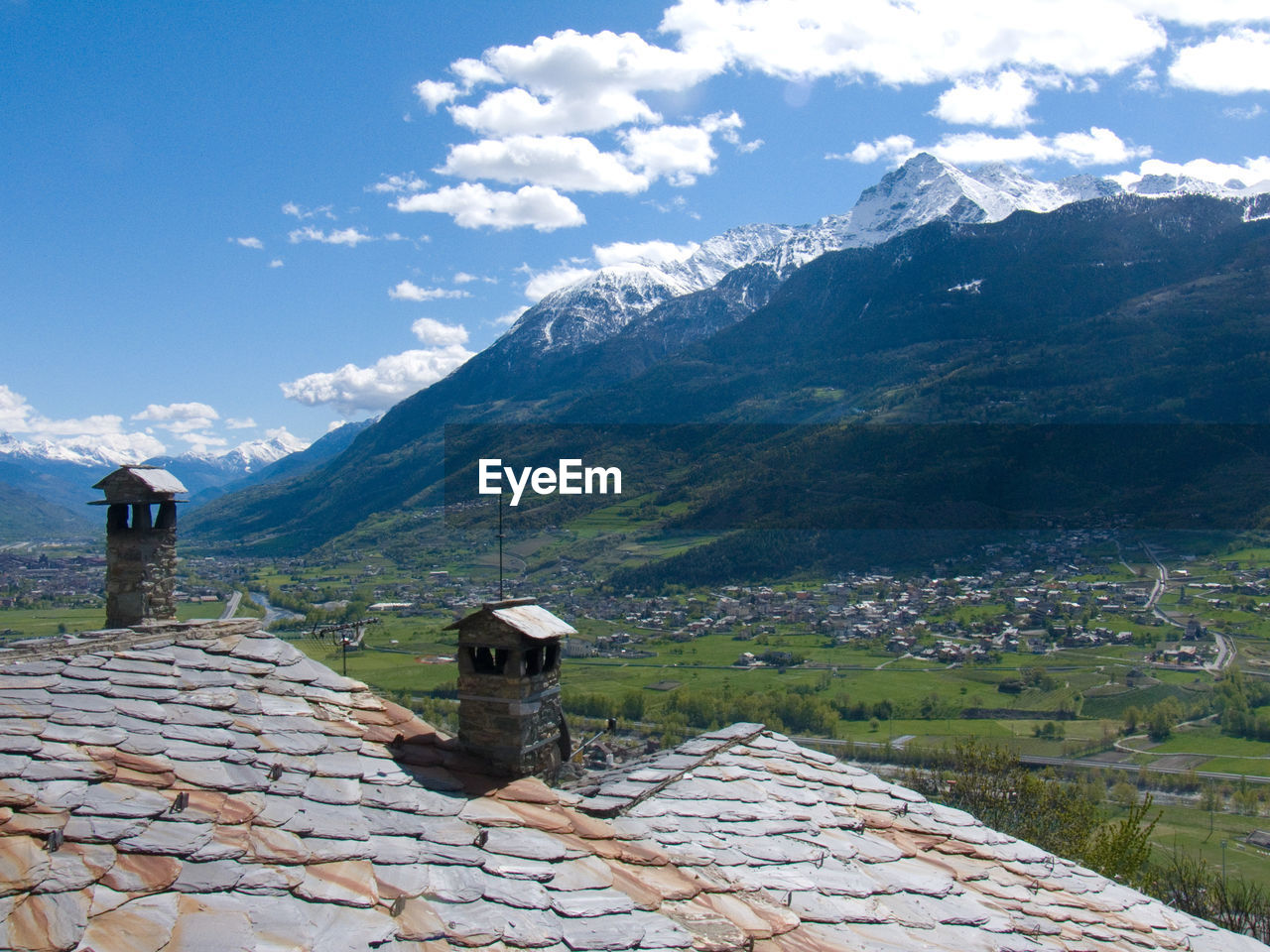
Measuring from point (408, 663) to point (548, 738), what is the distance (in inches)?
2983

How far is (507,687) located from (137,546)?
6740 mm

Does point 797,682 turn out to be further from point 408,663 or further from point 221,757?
point 221,757

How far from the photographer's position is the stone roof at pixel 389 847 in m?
6.31

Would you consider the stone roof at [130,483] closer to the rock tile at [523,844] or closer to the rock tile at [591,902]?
the rock tile at [523,844]

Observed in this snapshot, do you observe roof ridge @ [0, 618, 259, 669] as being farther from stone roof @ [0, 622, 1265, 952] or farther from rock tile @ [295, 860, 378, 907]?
rock tile @ [295, 860, 378, 907]

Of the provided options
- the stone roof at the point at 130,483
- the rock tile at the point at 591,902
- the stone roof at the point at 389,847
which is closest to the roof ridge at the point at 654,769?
the stone roof at the point at 389,847

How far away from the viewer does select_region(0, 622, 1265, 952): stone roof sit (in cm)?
631

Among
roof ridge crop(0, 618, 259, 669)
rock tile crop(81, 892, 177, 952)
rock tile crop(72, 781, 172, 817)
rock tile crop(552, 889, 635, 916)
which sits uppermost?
roof ridge crop(0, 618, 259, 669)

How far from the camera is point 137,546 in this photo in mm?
12828

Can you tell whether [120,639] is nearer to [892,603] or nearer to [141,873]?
[141,873]

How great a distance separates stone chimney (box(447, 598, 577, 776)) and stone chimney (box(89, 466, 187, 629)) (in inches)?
227

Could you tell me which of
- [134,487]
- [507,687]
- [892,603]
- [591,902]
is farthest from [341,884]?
[892,603]

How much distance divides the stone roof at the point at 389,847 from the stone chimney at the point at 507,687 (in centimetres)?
35

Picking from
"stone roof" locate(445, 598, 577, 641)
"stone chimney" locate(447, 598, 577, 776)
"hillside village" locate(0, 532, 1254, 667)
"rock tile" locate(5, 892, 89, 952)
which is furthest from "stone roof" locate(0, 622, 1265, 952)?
"hillside village" locate(0, 532, 1254, 667)
